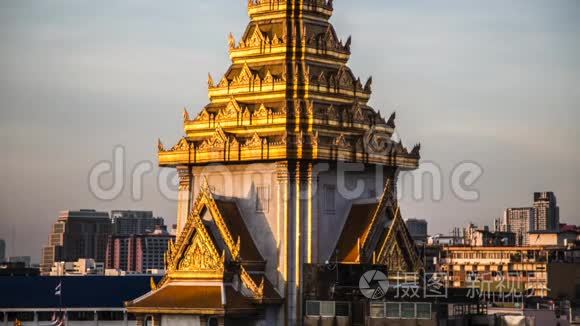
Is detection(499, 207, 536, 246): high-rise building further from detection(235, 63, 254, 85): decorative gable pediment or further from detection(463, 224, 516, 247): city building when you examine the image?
detection(235, 63, 254, 85): decorative gable pediment

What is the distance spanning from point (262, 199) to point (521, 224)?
12469 cm

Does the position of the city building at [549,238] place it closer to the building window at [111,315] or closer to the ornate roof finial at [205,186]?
the building window at [111,315]

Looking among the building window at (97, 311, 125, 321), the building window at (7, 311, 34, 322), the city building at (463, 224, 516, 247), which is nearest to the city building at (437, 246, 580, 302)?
the city building at (463, 224, 516, 247)

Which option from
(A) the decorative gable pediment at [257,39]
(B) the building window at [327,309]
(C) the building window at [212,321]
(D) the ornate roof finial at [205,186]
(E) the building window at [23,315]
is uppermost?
(A) the decorative gable pediment at [257,39]

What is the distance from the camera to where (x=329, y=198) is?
227ft

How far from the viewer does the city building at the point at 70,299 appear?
119062 mm

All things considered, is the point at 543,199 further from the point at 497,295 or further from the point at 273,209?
the point at 273,209

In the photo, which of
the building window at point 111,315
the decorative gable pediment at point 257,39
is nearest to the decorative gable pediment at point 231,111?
the decorative gable pediment at point 257,39

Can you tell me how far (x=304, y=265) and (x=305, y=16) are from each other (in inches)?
475

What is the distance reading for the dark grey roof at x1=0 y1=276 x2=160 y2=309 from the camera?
4717 inches

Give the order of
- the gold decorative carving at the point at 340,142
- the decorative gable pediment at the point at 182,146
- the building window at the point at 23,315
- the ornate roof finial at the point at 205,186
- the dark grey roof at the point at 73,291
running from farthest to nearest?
the building window at the point at 23,315 → the dark grey roof at the point at 73,291 → the decorative gable pediment at the point at 182,146 → the ornate roof finial at the point at 205,186 → the gold decorative carving at the point at 340,142

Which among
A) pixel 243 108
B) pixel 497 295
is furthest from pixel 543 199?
pixel 243 108

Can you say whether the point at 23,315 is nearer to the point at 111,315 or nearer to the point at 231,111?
the point at 111,315

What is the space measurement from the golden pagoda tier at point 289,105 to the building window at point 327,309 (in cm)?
643
